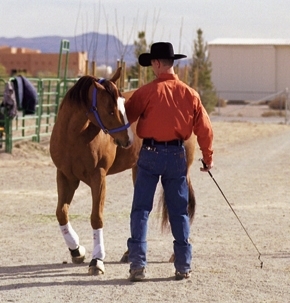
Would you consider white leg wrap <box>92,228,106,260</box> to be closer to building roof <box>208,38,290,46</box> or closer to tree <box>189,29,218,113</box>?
tree <box>189,29,218,113</box>

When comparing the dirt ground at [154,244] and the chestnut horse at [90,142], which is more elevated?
the chestnut horse at [90,142]

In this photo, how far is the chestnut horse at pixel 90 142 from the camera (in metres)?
7.34

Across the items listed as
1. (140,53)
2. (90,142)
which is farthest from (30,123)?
(90,142)

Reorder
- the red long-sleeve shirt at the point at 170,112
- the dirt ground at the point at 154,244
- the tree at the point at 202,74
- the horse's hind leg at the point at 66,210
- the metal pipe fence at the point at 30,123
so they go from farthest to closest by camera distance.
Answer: the tree at the point at 202,74 → the metal pipe fence at the point at 30,123 → the horse's hind leg at the point at 66,210 → the red long-sleeve shirt at the point at 170,112 → the dirt ground at the point at 154,244

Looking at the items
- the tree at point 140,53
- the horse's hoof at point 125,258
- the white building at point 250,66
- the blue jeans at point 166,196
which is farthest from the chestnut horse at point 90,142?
the white building at point 250,66

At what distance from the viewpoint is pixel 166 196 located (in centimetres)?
733

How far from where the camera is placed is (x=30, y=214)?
11.0 metres

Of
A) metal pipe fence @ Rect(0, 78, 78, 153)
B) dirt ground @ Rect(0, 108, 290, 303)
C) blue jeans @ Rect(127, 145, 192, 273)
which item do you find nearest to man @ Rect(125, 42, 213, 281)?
blue jeans @ Rect(127, 145, 192, 273)

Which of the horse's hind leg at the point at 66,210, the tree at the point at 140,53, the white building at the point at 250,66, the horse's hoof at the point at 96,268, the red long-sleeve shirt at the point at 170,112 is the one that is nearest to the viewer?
the red long-sleeve shirt at the point at 170,112

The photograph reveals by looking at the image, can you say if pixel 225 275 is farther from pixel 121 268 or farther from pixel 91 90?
pixel 91 90

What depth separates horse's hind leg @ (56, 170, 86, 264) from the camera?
789 cm

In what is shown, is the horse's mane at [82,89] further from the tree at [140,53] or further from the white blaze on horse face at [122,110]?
the tree at [140,53]

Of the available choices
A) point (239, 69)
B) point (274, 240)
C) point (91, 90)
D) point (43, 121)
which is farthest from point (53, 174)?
point (239, 69)

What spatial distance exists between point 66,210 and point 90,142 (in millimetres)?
678
